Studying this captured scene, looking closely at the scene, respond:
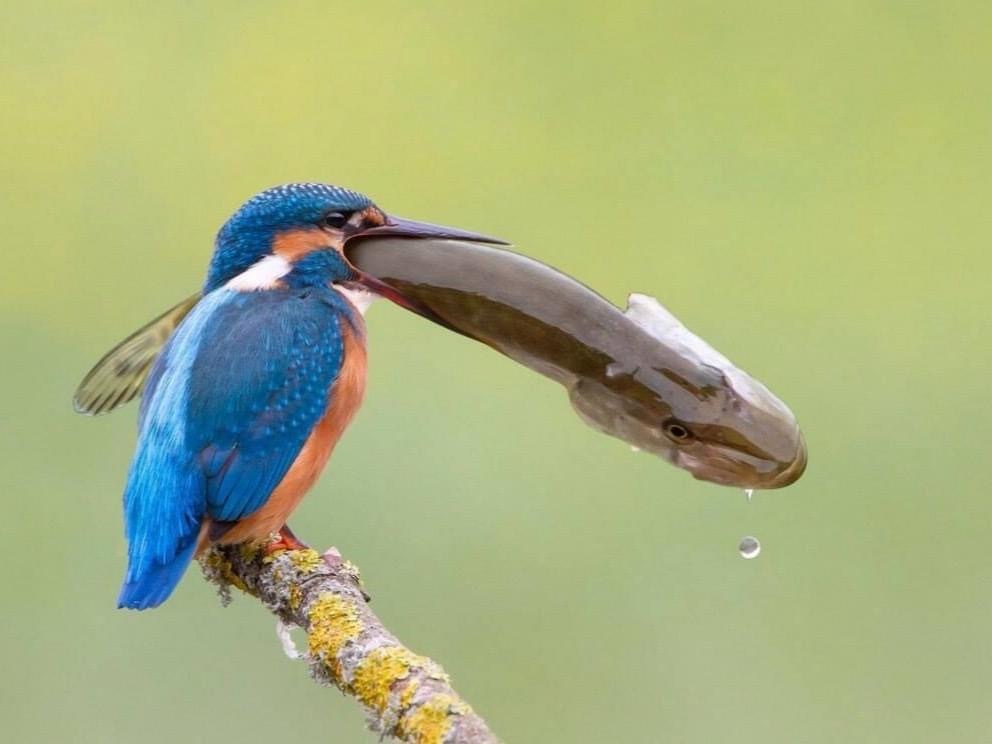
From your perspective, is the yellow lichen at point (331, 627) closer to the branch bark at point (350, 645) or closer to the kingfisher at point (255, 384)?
the branch bark at point (350, 645)

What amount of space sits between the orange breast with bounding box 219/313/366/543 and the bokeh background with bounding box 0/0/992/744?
0.72 meters

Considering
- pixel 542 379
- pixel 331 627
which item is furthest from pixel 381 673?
pixel 542 379

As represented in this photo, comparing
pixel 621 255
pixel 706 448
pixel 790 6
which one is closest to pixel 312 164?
pixel 621 255

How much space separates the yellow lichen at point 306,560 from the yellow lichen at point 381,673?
41 centimetres

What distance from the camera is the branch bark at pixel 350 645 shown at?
1.81 meters

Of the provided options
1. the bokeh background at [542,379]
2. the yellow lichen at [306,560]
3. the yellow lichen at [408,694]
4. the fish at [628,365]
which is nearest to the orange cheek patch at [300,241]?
the fish at [628,365]

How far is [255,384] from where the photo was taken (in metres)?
2.65

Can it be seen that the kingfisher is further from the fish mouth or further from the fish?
the fish mouth

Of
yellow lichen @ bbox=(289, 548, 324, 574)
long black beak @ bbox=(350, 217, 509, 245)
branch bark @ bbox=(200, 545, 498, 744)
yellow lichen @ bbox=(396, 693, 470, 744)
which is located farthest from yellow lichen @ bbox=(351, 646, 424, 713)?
long black beak @ bbox=(350, 217, 509, 245)

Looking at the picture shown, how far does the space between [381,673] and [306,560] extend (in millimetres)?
514

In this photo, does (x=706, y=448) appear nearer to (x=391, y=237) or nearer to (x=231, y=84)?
(x=391, y=237)

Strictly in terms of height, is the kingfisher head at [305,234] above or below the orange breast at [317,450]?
above

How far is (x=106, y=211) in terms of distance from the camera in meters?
4.87

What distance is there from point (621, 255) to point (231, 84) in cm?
162
